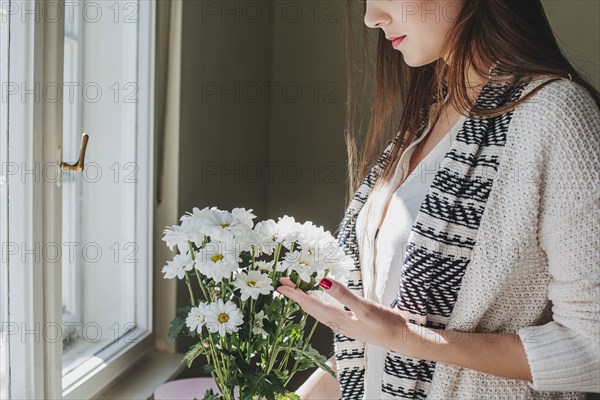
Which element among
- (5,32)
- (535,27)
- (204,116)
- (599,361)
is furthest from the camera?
(204,116)

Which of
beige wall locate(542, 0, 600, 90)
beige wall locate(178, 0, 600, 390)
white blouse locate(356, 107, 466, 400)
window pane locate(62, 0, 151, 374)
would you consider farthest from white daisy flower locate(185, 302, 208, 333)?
beige wall locate(542, 0, 600, 90)

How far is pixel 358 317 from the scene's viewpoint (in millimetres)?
904

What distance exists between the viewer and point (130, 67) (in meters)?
1.64

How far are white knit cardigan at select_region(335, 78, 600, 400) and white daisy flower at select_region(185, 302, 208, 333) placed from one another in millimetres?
340

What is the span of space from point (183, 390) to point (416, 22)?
89 centimetres

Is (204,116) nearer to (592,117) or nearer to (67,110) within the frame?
(67,110)

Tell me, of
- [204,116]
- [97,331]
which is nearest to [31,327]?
[97,331]

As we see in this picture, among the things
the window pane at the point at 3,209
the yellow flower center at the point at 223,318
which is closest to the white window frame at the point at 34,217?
the window pane at the point at 3,209

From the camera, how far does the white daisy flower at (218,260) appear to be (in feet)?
2.75

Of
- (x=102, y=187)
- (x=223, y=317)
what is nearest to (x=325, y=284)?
(x=223, y=317)

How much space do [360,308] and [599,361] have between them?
12.1 inches

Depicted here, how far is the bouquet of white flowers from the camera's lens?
2.81 ft

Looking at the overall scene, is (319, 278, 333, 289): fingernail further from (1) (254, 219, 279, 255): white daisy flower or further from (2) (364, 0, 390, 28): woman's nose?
(2) (364, 0, 390, 28): woman's nose

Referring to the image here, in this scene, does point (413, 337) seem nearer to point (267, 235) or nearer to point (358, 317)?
point (358, 317)
